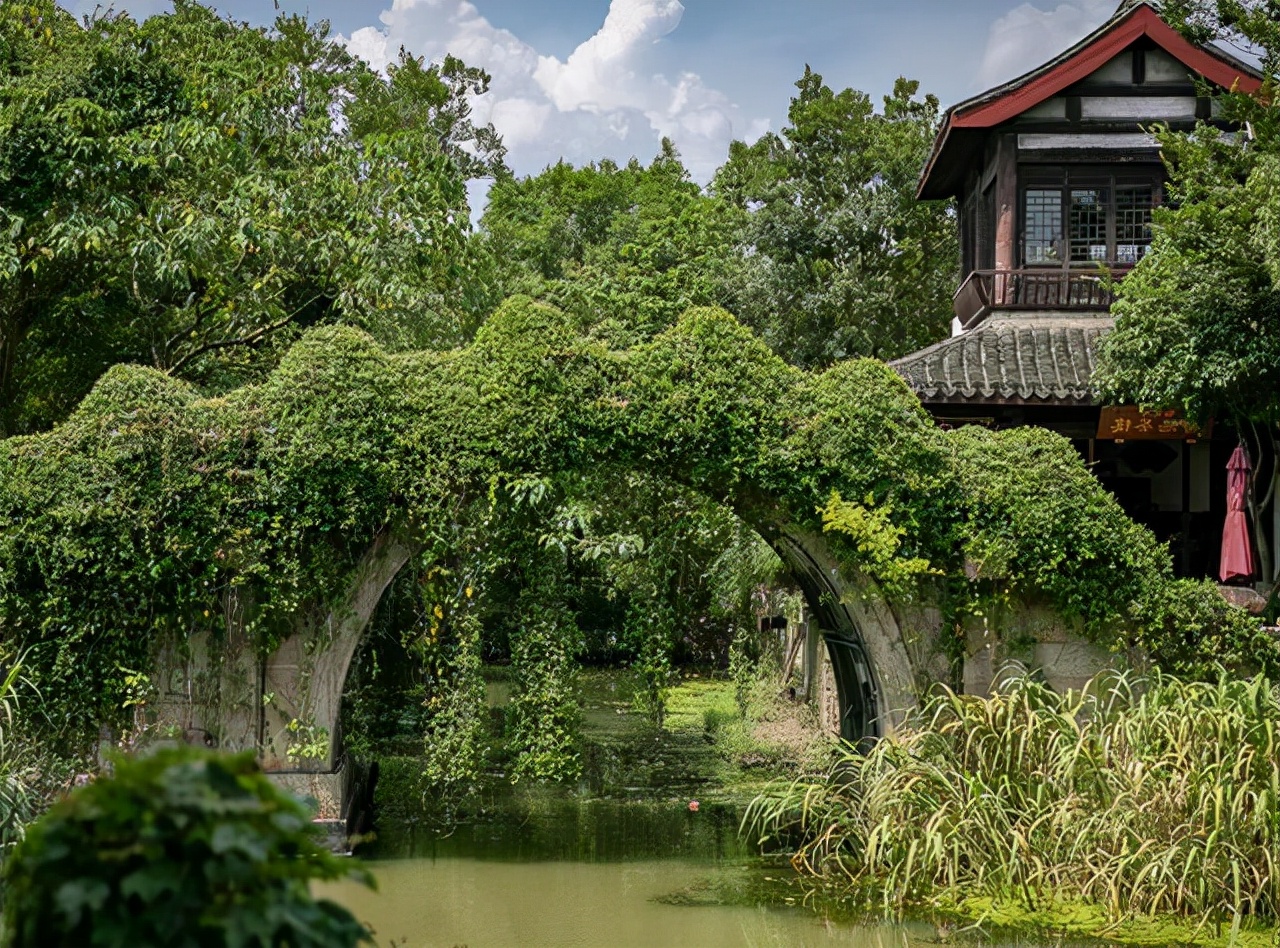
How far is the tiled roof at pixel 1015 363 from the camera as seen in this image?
1191 cm

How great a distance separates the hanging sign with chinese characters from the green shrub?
35.2 ft

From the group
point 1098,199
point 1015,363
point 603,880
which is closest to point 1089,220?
point 1098,199

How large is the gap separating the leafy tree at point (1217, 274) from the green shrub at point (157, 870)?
8573mm

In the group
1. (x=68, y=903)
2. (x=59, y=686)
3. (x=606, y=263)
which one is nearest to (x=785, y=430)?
(x=59, y=686)

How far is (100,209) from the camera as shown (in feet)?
39.0

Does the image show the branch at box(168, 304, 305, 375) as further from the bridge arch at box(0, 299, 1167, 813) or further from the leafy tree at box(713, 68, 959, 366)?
the leafy tree at box(713, 68, 959, 366)

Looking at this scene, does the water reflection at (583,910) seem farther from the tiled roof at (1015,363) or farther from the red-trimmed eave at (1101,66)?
the red-trimmed eave at (1101,66)

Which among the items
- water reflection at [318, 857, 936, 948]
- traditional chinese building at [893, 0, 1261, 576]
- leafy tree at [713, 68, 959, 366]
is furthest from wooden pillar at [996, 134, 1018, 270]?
leafy tree at [713, 68, 959, 366]

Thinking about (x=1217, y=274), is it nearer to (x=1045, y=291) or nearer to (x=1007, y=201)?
(x=1045, y=291)

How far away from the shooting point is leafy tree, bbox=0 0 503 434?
38.2ft

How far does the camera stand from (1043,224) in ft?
44.9

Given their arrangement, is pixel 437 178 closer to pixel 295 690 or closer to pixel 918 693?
pixel 295 690

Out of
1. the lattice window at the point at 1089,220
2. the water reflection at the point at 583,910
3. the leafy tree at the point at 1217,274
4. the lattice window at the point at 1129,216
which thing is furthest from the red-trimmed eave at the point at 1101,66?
the water reflection at the point at 583,910

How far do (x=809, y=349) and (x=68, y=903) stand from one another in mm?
20501
